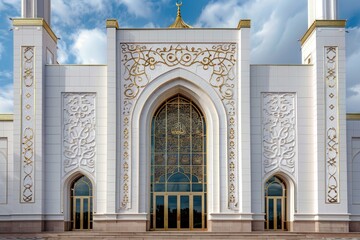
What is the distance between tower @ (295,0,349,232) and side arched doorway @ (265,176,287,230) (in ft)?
2.75

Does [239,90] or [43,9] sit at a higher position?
[43,9]

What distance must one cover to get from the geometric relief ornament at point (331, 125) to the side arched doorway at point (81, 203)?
875 cm

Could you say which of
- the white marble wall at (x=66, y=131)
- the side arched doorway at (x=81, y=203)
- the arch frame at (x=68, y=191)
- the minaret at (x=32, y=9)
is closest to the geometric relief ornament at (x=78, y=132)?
the white marble wall at (x=66, y=131)

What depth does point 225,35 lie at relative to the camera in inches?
779

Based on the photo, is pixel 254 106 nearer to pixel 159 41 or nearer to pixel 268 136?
pixel 268 136

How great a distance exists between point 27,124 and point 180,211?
21.3ft

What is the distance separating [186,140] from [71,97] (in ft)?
15.1

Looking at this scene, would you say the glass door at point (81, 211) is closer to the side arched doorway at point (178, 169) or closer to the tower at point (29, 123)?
the tower at point (29, 123)

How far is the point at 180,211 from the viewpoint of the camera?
65.2 feet

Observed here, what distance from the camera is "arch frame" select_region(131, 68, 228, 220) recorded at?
63.4 ft

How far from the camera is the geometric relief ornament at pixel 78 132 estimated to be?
19.4 m

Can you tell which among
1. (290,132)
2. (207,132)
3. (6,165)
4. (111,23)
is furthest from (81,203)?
(290,132)

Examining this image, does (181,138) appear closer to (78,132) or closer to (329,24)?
(78,132)

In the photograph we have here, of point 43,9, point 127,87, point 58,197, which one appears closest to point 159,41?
point 127,87
